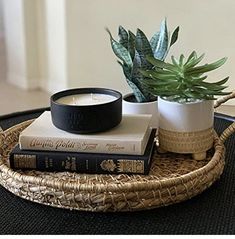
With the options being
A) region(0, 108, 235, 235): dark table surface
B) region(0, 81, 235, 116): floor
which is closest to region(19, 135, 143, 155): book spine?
region(0, 108, 235, 235): dark table surface

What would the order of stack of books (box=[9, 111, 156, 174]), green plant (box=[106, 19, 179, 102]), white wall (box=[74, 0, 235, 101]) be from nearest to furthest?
stack of books (box=[9, 111, 156, 174])
green plant (box=[106, 19, 179, 102])
white wall (box=[74, 0, 235, 101])

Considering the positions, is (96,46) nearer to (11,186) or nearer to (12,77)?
(12,77)

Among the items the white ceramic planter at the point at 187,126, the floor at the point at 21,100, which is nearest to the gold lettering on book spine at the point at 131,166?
the white ceramic planter at the point at 187,126

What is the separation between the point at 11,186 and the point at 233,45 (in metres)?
2.12

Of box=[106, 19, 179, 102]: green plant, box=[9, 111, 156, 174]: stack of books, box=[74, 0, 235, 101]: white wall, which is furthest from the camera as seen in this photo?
box=[74, 0, 235, 101]: white wall

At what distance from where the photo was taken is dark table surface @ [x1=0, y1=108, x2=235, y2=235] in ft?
2.41

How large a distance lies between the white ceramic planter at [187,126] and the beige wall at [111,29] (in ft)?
6.22

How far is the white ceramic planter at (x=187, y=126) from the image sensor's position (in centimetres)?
88

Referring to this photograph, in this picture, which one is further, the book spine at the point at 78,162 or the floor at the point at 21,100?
the floor at the point at 21,100

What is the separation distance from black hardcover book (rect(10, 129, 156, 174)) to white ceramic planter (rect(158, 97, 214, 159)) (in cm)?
5

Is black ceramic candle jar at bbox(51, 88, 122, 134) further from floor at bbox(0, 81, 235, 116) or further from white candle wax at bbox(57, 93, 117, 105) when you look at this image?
floor at bbox(0, 81, 235, 116)

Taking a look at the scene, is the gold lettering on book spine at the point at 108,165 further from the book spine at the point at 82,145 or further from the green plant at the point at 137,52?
the green plant at the point at 137,52
